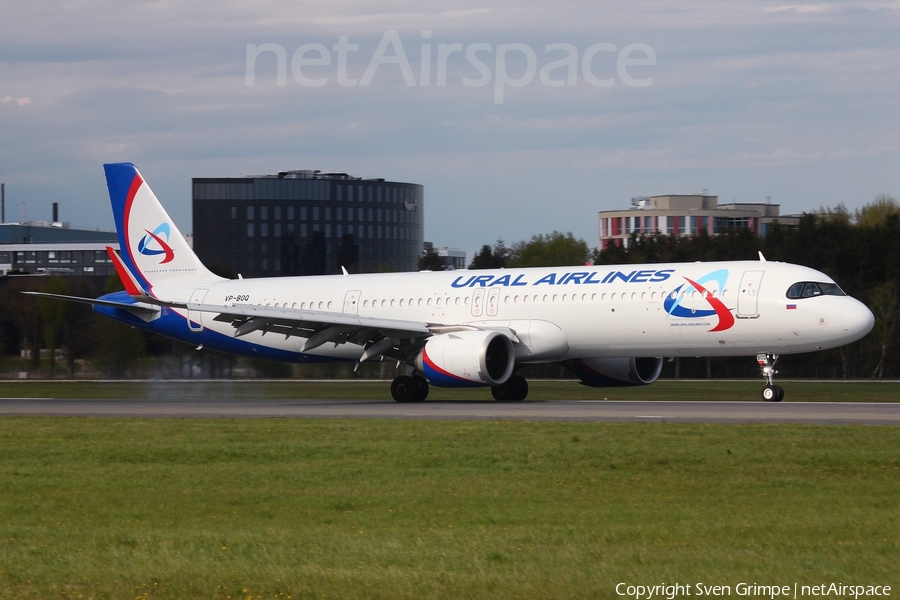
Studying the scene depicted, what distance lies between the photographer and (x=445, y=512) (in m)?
12.1

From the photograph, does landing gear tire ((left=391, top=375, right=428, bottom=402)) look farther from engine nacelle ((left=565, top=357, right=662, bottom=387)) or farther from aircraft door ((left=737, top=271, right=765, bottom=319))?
aircraft door ((left=737, top=271, right=765, bottom=319))

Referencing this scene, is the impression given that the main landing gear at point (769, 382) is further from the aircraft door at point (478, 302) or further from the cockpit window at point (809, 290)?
the aircraft door at point (478, 302)

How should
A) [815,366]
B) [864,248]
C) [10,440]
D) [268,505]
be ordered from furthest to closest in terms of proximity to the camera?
[864,248] → [815,366] → [10,440] → [268,505]

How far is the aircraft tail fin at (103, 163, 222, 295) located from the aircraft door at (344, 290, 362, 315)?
20.8ft

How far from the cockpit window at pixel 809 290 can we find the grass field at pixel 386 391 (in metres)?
4.78

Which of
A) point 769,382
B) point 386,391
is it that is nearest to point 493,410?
point 769,382

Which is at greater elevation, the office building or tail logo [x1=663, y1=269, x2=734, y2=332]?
the office building

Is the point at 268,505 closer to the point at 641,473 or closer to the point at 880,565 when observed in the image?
the point at 641,473

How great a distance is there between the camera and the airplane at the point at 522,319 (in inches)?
1137

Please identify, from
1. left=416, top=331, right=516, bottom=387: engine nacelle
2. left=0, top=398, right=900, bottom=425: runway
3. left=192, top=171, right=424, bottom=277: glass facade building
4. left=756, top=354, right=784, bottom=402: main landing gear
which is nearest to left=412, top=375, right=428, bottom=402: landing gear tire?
left=0, top=398, right=900, bottom=425: runway

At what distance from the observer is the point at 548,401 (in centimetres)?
3216

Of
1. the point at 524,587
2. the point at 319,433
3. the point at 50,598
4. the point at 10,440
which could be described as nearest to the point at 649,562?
the point at 524,587

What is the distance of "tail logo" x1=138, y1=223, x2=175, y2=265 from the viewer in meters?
39.5

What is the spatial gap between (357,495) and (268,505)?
3.74 ft
